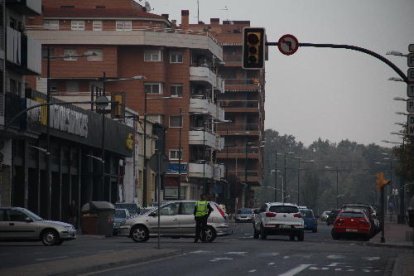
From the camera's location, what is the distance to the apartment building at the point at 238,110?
152 meters

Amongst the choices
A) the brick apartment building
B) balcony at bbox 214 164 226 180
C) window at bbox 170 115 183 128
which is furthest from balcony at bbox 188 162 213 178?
balcony at bbox 214 164 226 180

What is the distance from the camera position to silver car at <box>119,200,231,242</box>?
4712 centimetres

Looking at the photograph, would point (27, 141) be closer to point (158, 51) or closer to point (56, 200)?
point (56, 200)

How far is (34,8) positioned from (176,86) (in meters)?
50.5

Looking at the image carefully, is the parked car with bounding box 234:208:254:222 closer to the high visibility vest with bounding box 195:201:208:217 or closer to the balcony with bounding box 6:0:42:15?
the balcony with bounding box 6:0:42:15

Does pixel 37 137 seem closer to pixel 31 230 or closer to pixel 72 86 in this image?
pixel 31 230

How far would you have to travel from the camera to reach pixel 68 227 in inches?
1777

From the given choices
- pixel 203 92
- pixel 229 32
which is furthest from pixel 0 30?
pixel 229 32

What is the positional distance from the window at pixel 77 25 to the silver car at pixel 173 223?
6467cm

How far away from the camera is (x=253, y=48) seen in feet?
93.8

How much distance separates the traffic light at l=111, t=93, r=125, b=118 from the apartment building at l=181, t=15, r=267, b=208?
62453 millimetres

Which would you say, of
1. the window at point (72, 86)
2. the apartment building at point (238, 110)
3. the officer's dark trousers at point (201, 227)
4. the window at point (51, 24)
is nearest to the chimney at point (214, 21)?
the apartment building at point (238, 110)

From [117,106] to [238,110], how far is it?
85.2m

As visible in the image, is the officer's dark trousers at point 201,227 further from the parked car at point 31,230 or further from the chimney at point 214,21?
the chimney at point 214,21
